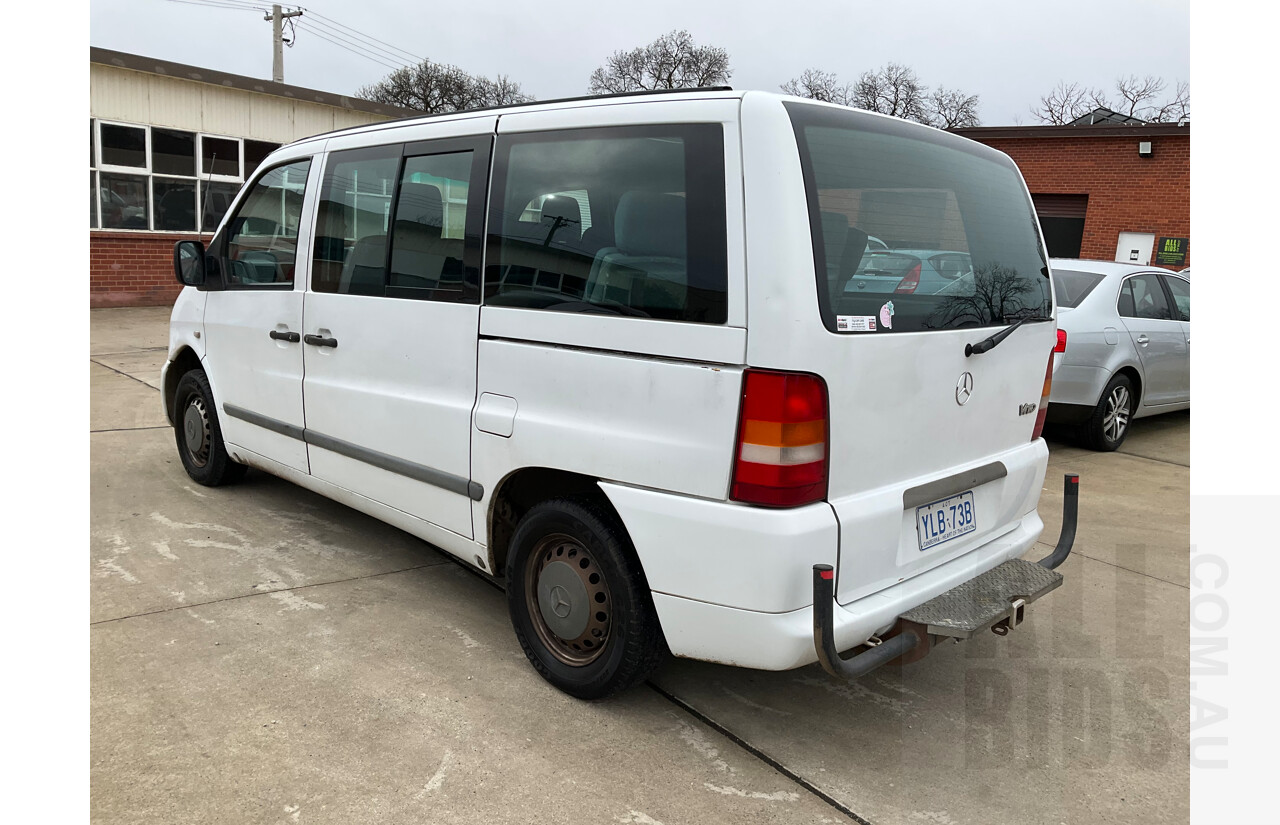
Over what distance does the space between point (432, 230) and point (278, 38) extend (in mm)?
36592

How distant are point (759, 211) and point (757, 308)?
27 cm

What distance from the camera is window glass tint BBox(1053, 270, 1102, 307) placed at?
289 inches

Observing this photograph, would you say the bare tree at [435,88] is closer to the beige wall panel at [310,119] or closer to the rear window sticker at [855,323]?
the beige wall panel at [310,119]

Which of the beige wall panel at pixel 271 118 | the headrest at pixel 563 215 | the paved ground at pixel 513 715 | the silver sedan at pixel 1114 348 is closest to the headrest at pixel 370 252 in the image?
the headrest at pixel 563 215

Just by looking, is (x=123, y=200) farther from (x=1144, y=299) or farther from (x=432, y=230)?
(x=1144, y=299)

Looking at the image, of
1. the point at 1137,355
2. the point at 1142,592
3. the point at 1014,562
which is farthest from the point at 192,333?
the point at 1137,355

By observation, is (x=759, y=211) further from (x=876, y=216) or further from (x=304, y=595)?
(x=304, y=595)

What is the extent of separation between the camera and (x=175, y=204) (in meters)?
16.2

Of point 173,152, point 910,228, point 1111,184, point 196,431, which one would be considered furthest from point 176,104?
point 1111,184

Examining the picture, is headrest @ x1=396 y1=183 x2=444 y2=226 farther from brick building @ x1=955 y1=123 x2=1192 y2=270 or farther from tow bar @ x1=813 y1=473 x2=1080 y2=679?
brick building @ x1=955 y1=123 x2=1192 y2=270

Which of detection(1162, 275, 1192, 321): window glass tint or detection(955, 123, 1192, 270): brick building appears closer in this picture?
detection(1162, 275, 1192, 321): window glass tint

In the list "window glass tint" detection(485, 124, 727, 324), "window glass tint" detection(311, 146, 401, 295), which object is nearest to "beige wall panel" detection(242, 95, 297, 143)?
"window glass tint" detection(311, 146, 401, 295)

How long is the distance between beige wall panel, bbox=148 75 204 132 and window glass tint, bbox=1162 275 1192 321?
15.2m

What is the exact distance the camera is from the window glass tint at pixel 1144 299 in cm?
762
